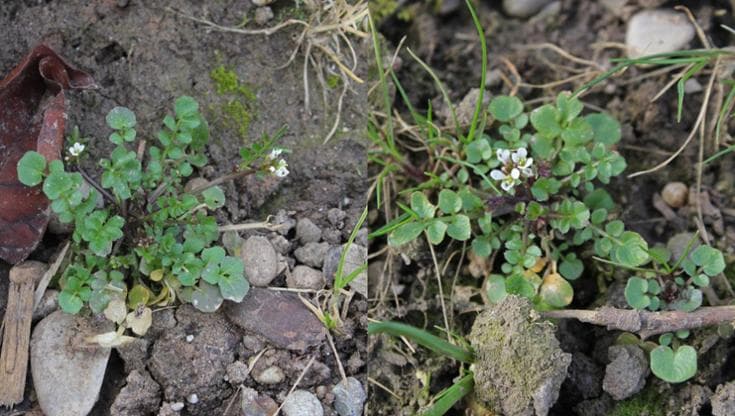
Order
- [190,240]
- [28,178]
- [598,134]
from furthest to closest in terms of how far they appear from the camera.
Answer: [598,134] < [190,240] < [28,178]

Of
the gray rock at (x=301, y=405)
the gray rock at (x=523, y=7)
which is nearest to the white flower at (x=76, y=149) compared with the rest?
the gray rock at (x=301, y=405)

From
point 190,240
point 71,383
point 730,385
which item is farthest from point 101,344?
point 730,385

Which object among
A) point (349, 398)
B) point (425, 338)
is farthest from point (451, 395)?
point (349, 398)

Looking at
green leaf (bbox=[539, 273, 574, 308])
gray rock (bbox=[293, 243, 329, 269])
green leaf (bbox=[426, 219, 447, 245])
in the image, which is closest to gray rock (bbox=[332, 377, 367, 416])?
gray rock (bbox=[293, 243, 329, 269])

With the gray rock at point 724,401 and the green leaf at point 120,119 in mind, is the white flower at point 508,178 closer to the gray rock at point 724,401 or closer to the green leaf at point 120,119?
the gray rock at point 724,401

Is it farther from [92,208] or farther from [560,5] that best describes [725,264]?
[92,208]
